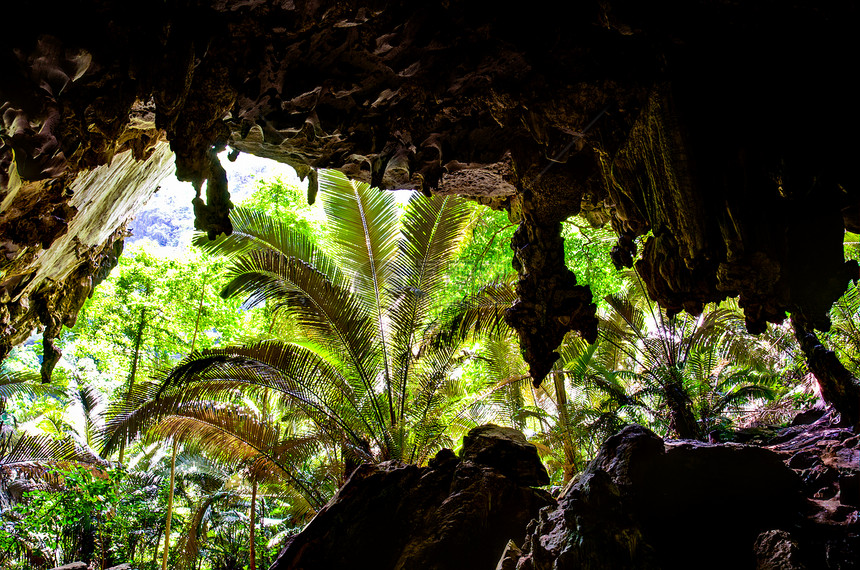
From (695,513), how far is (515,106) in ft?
12.5

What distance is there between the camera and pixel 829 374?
6.89 m

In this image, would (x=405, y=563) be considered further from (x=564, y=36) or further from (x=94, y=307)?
(x=94, y=307)

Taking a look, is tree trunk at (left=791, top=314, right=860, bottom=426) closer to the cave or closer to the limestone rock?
the cave

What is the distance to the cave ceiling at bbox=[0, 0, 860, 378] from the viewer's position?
3.45 m

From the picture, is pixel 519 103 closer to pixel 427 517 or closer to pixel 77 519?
pixel 427 517

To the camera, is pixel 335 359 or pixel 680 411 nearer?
pixel 335 359

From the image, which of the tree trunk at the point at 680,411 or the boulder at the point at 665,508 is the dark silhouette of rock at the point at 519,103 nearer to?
the boulder at the point at 665,508

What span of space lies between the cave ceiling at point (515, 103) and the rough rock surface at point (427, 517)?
79.3 inches

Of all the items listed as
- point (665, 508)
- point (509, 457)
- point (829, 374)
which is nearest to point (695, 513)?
point (665, 508)

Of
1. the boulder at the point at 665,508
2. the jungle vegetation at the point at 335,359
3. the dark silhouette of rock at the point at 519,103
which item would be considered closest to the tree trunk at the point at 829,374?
the jungle vegetation at the point at 335,359

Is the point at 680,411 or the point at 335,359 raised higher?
the point at 335,359

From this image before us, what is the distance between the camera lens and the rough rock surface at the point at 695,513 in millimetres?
3477

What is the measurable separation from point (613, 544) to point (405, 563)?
1920 mm

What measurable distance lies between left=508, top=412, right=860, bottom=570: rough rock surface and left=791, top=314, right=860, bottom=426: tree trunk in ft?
6.27
